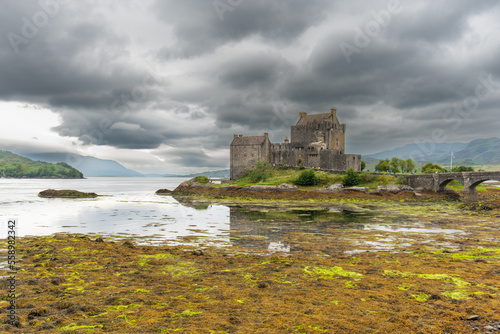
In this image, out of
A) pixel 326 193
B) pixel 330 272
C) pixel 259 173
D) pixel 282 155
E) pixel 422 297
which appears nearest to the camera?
pixel 422 297

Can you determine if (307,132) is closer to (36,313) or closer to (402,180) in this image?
(402,180)

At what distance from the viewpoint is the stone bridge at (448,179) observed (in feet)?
154

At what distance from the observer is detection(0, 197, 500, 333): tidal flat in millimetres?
5922

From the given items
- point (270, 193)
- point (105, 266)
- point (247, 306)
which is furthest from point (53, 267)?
point (270, 193)

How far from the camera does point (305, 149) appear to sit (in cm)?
7256

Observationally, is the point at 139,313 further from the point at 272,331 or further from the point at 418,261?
the point at 418,261

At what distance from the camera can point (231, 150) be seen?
8288cm

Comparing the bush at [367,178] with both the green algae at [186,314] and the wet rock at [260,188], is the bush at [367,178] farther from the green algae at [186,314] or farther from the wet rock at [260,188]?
the green algae at [186,314]

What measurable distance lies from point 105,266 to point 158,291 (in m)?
3.85

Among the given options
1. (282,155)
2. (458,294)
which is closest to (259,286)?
(458,294)

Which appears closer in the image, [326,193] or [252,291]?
[252,291]

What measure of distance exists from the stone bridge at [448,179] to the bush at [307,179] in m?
17.2

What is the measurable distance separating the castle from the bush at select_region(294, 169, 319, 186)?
31.8 ft

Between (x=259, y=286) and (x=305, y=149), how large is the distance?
66.0 meters
